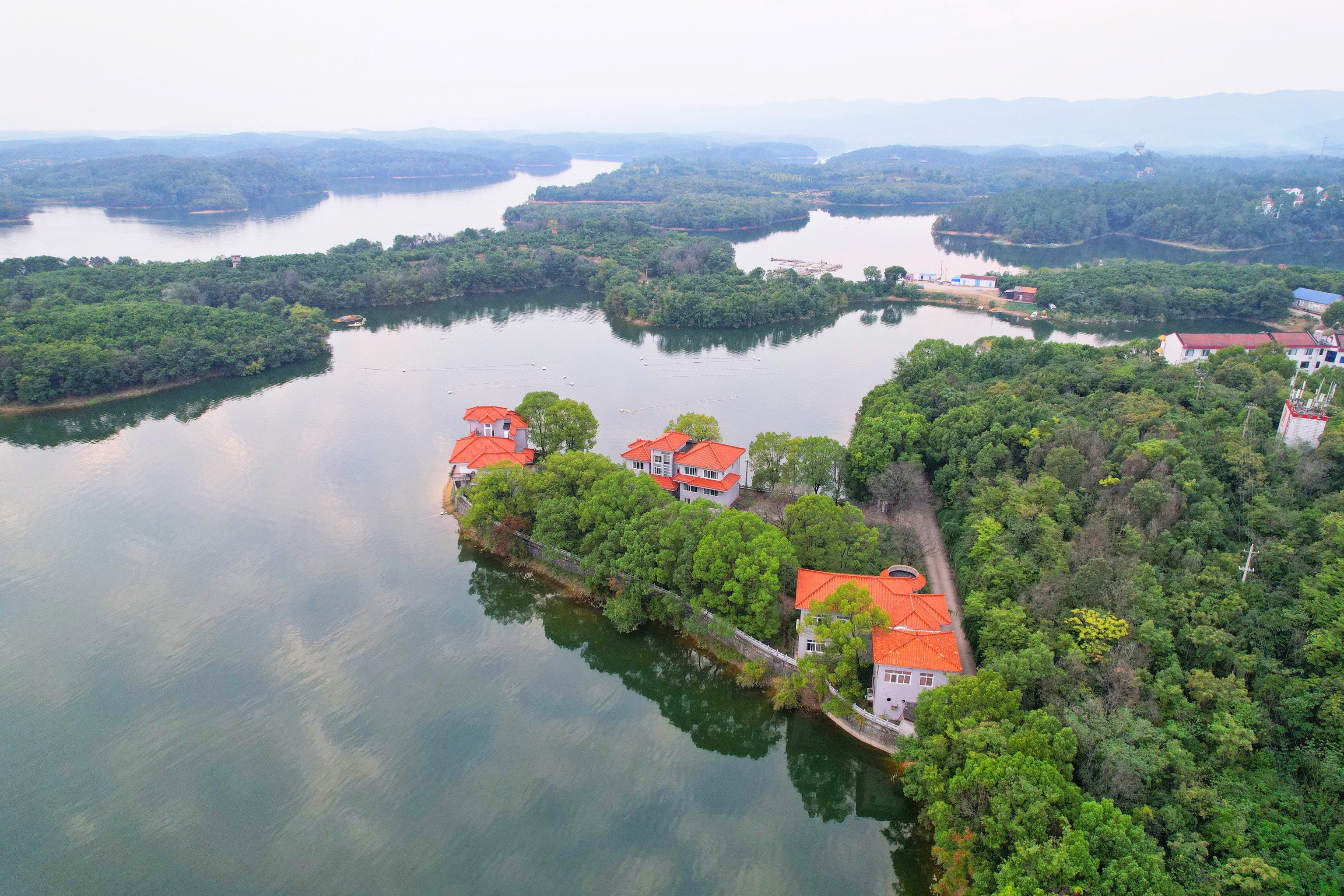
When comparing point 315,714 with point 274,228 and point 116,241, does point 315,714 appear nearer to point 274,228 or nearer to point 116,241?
point 116,241

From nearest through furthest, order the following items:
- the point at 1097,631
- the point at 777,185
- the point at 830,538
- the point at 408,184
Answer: the point at 1097,631 → the point at 830,538 → the point at 777,185 → the point at 408,184

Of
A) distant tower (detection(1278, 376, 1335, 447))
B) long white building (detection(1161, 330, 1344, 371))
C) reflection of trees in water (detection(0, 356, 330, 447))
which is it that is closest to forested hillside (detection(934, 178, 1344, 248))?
long white building (detection(1161, 330, 1344, 371))

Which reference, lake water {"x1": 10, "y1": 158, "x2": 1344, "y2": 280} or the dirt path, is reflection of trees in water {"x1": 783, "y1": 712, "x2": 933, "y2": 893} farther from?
lake water {"x1": 10, "y1": 158, "x2": 1344, "y2": 280}

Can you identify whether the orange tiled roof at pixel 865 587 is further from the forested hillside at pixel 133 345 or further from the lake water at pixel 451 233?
the lake water at pixel 451 233

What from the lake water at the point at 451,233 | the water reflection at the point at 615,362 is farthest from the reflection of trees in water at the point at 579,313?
the lake water at the point at 451,233

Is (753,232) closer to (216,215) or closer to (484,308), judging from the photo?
(484,308)

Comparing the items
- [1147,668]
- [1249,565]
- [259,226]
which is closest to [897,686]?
[1147,668]
